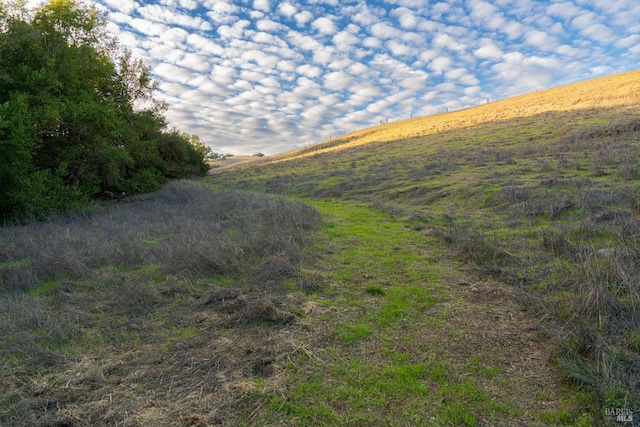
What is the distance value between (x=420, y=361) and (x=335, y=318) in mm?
1677

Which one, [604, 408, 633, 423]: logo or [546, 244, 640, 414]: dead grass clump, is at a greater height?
[546, 244, 640, 414]: dead grass clump

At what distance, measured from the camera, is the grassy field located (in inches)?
144

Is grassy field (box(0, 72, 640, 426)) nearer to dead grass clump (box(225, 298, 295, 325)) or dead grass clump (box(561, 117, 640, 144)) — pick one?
dead grass clump (box(225, 298, 295, 325))

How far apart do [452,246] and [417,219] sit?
3920mm

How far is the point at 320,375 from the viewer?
421 cm

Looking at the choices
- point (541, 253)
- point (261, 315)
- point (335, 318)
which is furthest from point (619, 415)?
point (541, 253)

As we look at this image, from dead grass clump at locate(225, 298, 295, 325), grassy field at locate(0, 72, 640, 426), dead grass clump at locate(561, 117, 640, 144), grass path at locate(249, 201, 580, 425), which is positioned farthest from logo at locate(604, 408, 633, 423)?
dead grass clump at locate(561, 117, 640, 144)

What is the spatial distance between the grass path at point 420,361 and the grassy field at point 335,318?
0.02m

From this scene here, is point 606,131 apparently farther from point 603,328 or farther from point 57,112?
point 57,112

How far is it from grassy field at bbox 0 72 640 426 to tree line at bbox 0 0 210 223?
4.29 m

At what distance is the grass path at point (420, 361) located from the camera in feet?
11.7

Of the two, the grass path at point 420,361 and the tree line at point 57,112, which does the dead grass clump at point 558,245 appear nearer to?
the grass path at point 420,361

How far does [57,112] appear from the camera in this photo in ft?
50.9

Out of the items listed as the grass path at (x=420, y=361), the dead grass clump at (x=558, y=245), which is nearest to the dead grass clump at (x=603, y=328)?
the grass path at (x=420, y=361)
